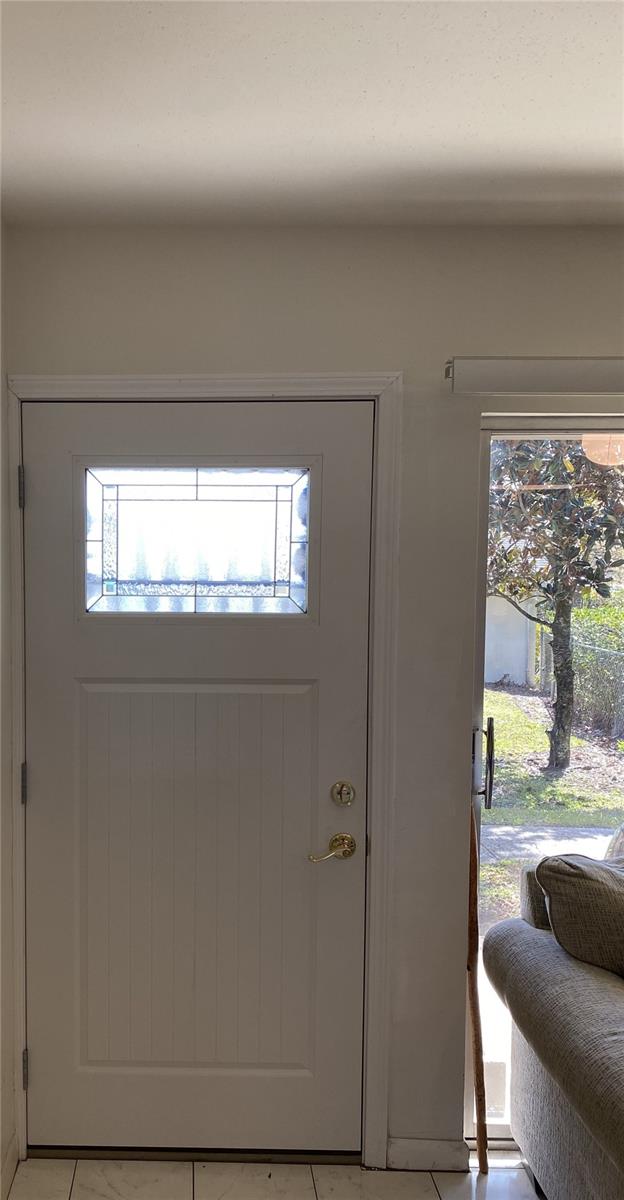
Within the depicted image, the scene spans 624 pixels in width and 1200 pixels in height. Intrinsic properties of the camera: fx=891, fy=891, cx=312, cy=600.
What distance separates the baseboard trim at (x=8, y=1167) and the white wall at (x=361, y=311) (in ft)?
5.89

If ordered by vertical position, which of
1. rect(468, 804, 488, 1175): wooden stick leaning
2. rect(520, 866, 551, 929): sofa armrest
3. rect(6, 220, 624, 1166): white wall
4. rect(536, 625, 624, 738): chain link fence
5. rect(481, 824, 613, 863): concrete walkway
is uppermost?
rect(6, 220, 624, 1166): white wall

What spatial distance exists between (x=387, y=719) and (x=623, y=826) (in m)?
0.75

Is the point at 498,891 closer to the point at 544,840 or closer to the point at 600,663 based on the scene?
the point at 544,840

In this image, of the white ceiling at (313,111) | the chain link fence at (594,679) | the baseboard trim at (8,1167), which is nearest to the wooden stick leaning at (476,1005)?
the chain link fence at (594,679)

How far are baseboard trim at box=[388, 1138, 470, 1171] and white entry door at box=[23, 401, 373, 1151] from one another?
126 millimetres

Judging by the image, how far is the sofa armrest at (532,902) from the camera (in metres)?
2.24

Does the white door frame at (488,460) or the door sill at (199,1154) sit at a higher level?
the white door frame at (488,460)

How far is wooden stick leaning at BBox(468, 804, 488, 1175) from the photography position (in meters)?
2.40

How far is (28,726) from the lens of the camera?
2.47 metres

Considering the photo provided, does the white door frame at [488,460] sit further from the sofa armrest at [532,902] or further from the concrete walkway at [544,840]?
the sofa armrest at [532,902]

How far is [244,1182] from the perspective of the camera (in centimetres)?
237

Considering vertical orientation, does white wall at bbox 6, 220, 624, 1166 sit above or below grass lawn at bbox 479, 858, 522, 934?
above

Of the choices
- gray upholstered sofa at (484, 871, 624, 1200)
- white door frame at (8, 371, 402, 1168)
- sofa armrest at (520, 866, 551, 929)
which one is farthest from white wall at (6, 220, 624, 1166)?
gray upholstered sofa at (484, 871, 624, 1200)

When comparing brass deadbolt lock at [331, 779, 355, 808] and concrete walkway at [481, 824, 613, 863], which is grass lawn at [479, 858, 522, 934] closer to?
concrete walkway at [481, 824, 613, 863]
